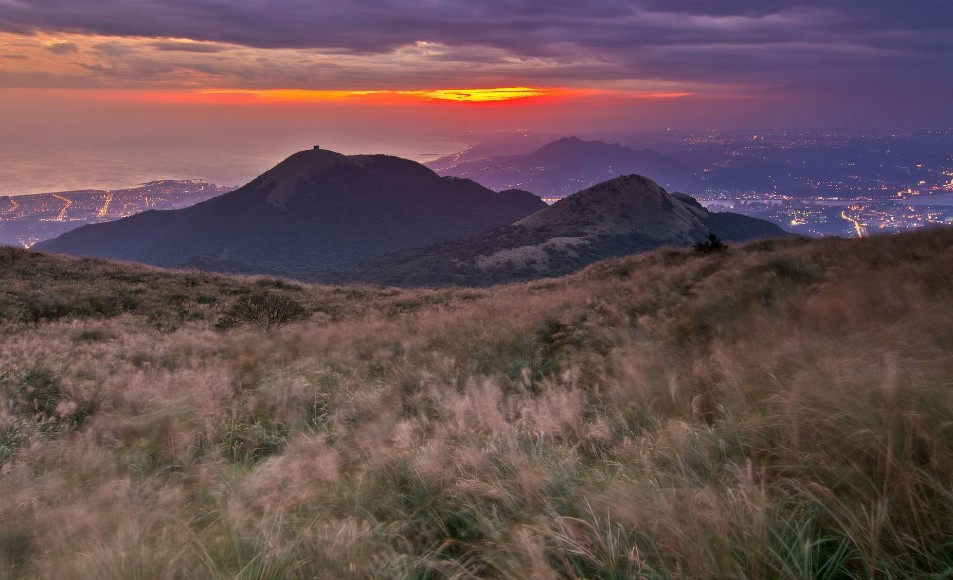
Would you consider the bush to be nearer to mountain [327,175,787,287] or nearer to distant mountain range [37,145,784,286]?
mountain [327,175,787,287]

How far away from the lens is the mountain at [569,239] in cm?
8669

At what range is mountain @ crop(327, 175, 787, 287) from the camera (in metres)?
86.7

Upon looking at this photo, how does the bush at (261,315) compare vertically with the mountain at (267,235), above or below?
above

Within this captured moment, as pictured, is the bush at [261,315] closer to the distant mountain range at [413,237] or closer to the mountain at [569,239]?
the mountain at [569,239]

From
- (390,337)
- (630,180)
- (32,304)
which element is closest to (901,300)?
(390,337)

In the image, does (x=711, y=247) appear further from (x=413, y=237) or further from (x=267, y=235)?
(x=267, y=235)

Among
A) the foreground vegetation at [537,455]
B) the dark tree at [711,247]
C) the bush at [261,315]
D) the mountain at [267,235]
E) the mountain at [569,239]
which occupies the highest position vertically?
the foreground vegetation at [537,455]

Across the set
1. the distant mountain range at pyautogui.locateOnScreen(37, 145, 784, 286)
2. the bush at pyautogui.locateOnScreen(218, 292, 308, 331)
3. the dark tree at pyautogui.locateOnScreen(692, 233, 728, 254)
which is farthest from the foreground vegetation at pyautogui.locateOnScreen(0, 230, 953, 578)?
the distant mountain range at pyautogui.locateOnScreen(37, 145, 784, 286)

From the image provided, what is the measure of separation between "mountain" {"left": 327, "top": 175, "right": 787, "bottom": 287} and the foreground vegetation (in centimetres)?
7068

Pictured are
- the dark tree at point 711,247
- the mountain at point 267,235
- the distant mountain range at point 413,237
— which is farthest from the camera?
the mountain at point 267,235

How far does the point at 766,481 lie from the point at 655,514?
77 centimetres

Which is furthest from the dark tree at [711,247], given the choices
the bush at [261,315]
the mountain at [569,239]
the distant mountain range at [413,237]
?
the mountain at [569,239]

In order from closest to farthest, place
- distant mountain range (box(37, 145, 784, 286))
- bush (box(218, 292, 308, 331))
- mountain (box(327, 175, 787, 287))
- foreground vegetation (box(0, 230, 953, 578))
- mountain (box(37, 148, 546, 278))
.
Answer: foreground vegetation (box(0, 230, 953, 578)) < bush (box(218, 292, 308, 331)) < mountain (box(327, 175, 787, 287)) < distant mountain range (box(37, 145, 784, 286)) < mountain (box(37, 148, 546, 278))

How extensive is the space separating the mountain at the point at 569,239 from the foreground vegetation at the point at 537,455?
70.7 metres
